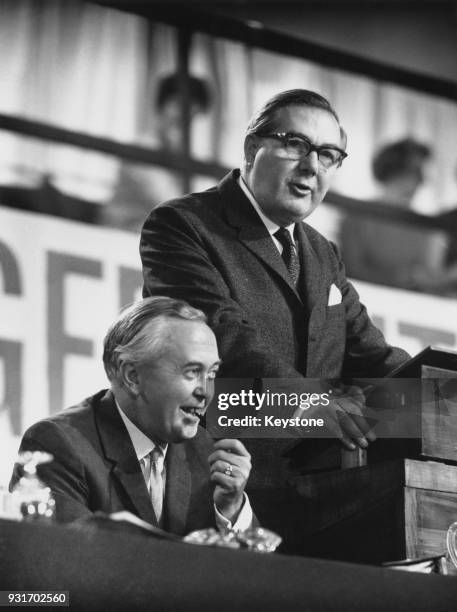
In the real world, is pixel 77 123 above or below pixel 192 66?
below

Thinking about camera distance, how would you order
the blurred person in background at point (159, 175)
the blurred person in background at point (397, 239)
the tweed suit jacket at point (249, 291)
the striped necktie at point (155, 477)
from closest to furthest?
the striped necktie at point (155, 477)
the tweed suit jacket at point (249, 291)
the blurred person in background at point (159, 175)
the blurred person in background at point (397, 239)

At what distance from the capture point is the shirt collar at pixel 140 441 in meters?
2.47

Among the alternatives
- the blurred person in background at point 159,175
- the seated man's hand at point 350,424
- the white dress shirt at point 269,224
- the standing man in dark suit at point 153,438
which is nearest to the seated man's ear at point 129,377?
the standing man in dark suit at point 153,438

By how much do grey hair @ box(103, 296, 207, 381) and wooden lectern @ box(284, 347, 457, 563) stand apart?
1.37 feet

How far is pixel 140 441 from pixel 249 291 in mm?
461

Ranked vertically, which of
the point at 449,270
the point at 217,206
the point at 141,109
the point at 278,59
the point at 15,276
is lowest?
the point at 217,206

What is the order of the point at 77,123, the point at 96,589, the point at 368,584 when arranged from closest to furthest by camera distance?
the point at 96,589 < the point at 368,584 < the point at 77,123

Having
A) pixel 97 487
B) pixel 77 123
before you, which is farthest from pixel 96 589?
pixel 77 123

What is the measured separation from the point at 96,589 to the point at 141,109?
381cm

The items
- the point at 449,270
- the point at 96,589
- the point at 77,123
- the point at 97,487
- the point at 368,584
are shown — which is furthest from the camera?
the point at 449,270

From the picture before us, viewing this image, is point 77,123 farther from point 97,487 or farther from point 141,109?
point 97,487

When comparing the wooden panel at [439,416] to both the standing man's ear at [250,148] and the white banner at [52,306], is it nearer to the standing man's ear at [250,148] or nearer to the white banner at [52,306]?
the standing man's ear at [250,148]

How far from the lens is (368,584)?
69.5 inches

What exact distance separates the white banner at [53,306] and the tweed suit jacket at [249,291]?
5.92 ft
